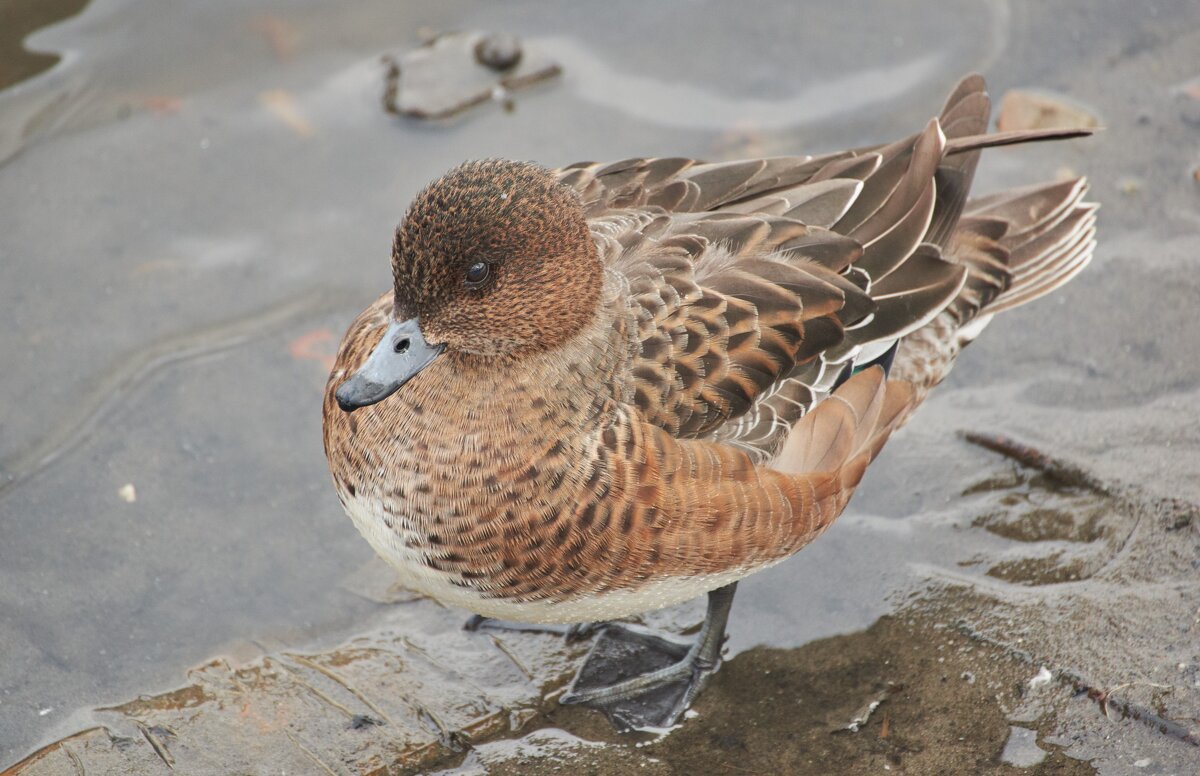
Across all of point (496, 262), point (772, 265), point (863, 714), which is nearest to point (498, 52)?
point (772, 265)

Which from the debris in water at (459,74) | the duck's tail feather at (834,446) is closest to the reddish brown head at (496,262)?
the duck's tail feather at (834,446)

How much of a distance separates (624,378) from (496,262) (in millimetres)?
475

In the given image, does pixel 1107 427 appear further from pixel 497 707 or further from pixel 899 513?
pixel 497 707

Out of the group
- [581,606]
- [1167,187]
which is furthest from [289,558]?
[1167,187]

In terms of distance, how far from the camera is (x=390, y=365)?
3.28m

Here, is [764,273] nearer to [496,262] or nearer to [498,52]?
[496,262]

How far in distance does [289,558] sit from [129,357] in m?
1.23

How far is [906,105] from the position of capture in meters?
6.03

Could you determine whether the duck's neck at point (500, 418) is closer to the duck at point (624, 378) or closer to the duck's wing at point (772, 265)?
the duck at point (624, 378)

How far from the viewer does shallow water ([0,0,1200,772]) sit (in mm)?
4191

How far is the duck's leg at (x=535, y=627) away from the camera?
4.25 m

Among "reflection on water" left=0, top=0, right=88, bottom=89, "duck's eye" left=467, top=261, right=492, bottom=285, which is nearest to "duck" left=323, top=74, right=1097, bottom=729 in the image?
"duck's eye" left=467, top=261, right=492, bottom=285

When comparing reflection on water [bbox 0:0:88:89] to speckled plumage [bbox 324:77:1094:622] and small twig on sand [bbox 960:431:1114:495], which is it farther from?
small twig on sand [bbox 960:431:1114:495]

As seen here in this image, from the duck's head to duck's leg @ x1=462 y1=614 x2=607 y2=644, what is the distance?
3.74ft
